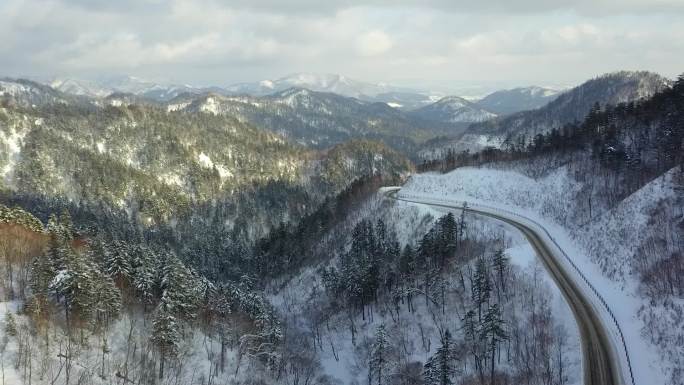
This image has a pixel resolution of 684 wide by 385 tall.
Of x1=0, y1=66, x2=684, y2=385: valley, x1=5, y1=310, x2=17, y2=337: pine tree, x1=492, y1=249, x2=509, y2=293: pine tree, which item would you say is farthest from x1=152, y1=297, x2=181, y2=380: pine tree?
x1=492, y1=249, x2=509, y2=293: pine tree

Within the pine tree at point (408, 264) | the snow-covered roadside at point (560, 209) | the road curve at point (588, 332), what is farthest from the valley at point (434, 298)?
the pine tree at point (408, 264)

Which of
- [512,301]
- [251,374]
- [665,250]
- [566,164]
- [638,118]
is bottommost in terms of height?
[251,374]

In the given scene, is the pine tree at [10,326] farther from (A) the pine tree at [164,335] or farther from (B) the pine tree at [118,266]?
(B) the pine tree at [118,266]

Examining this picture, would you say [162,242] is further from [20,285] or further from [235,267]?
[20,285]

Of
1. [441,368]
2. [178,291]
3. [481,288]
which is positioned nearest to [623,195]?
[481,288]

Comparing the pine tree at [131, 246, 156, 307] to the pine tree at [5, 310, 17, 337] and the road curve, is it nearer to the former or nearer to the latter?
the pine tree at [5, 310, 17, 337]

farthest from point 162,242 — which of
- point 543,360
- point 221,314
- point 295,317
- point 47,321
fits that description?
point 543,360
